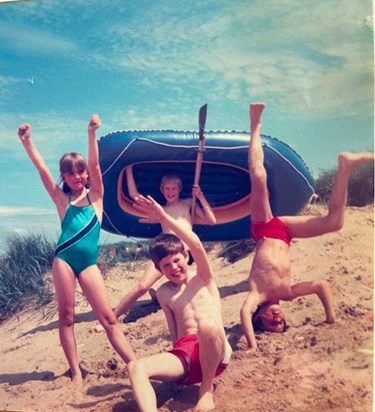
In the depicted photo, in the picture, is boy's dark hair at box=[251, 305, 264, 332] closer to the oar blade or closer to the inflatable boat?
the inflatable boat

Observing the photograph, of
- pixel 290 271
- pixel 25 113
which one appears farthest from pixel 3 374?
pixel 290 271

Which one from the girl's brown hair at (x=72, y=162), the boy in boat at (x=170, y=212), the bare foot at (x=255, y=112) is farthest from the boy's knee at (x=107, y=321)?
the bare foot at (x=255, y=112)

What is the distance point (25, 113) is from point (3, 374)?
147 cm

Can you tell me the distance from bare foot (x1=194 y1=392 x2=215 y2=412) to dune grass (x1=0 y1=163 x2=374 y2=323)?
1.05 metres

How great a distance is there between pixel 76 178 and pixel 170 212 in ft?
1.74

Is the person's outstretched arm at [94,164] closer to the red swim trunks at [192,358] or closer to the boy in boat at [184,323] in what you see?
the boy in boat at [184,323]

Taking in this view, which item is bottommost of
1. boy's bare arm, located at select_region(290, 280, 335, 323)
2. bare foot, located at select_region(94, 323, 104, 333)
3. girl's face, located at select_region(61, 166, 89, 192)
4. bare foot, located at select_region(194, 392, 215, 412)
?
bare foot, located at select_region(194, 392, 215, 412)

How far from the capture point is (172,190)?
11.3 ft

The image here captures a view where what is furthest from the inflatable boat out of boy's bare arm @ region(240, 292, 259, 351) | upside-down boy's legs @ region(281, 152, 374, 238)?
boy's bare arm @ region(240, 292, 259, 351)

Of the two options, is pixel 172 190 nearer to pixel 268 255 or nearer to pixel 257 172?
pixel 257 172

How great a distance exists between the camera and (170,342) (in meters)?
3.43

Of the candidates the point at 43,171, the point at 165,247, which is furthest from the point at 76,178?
the point at 165,247

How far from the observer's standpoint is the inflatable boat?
3.26m

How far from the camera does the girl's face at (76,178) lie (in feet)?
11.2
